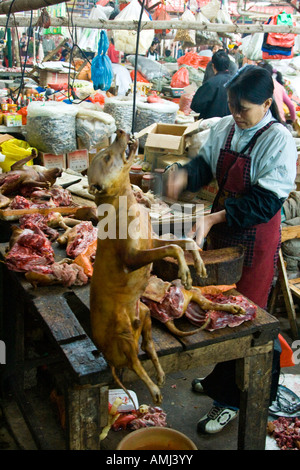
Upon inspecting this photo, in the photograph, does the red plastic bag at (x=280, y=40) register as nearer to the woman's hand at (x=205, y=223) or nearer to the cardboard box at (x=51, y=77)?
the cardboard box at (x=51, y=77)

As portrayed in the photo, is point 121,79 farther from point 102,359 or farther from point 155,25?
point 102,359

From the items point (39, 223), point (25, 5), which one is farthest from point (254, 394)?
point (25, 5)

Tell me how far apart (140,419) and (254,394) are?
48.4 inches

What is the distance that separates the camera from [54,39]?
719 inches

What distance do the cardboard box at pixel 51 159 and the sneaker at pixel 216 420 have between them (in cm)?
353

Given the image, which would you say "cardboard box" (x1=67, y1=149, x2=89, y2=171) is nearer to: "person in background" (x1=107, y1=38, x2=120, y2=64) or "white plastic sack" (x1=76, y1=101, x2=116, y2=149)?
"white plastic sack" (x1=76, y1=101, x2=116, y2=149)

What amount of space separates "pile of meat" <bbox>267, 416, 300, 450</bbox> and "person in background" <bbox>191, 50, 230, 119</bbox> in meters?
4.59

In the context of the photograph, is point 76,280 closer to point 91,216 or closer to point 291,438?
point 91,216

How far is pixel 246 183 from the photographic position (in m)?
2.83

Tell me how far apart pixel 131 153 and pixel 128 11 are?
31.7 ft

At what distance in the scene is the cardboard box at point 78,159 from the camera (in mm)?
5824

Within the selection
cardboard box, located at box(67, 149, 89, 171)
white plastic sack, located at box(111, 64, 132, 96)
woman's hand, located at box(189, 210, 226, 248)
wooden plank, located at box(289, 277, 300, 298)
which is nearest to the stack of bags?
white plastic sack, located at box(111, 64, 132, 96)
